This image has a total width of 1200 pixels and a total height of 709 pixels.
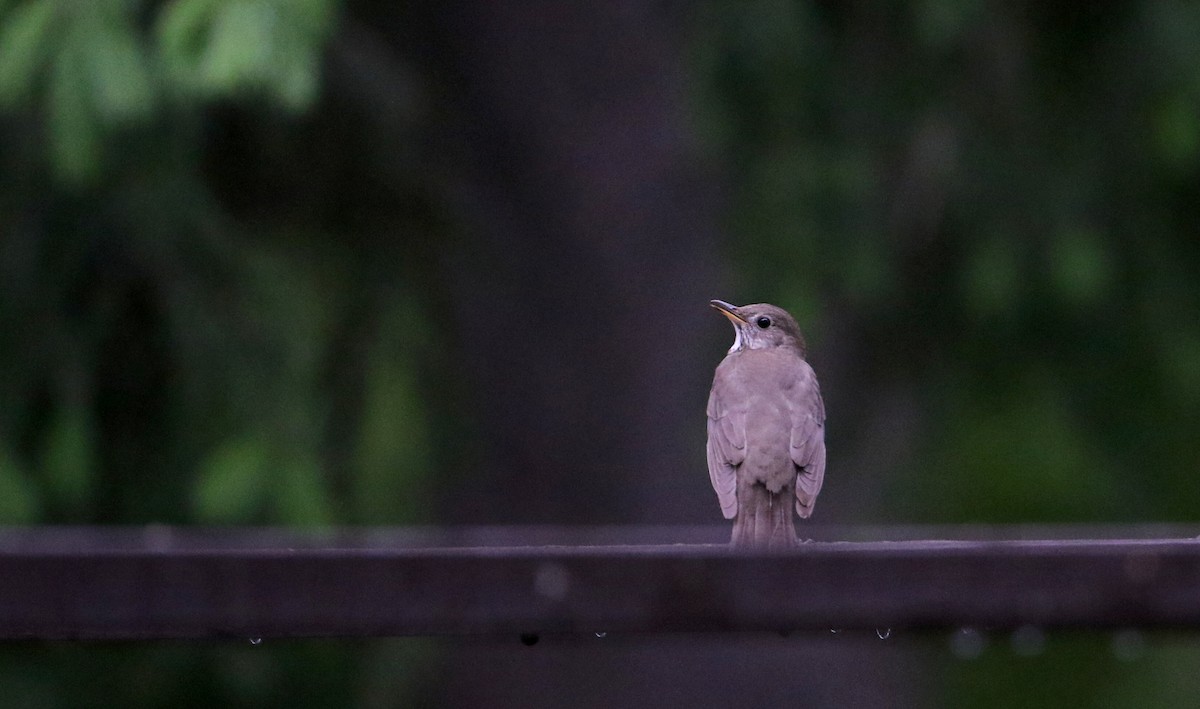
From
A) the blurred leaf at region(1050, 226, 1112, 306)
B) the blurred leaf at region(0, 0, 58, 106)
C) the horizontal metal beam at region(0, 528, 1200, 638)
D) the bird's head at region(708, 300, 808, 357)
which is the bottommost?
the horizontal metal beam at region(0, 528, 1200, 638)

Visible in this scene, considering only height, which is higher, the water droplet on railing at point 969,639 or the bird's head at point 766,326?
the bird's head at point 766,326

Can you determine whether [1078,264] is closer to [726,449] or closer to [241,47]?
[726,449]

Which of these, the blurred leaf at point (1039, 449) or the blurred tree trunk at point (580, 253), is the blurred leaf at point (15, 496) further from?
the blurred leaf at point (1039, 449)

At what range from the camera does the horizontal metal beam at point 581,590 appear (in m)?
2.58

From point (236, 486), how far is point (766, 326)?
180 centimetres

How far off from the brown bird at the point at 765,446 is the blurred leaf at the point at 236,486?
1701 mm

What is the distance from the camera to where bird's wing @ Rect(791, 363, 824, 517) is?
4.29 m

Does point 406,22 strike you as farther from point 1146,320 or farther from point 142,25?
point 1146,320

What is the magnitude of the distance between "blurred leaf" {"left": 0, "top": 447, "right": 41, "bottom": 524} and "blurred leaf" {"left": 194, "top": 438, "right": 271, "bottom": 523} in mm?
523

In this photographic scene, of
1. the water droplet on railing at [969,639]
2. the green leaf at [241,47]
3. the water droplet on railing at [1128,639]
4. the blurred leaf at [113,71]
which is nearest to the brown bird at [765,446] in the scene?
the water droplet on railing at [969,639]

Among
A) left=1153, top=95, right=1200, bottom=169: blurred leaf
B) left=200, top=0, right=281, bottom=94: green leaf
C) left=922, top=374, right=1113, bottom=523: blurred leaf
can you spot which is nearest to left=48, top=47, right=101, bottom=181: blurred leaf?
left=200, top=0, right=281, bottom=94: green leaf

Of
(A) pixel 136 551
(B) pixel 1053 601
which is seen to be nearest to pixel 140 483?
(A) pixel 136 551

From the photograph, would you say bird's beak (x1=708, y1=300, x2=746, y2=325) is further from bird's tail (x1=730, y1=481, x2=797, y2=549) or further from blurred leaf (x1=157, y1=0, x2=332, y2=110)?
blurred leaf (x1=157, y1=0, x2=332, y2=110)

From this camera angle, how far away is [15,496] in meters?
5.39
